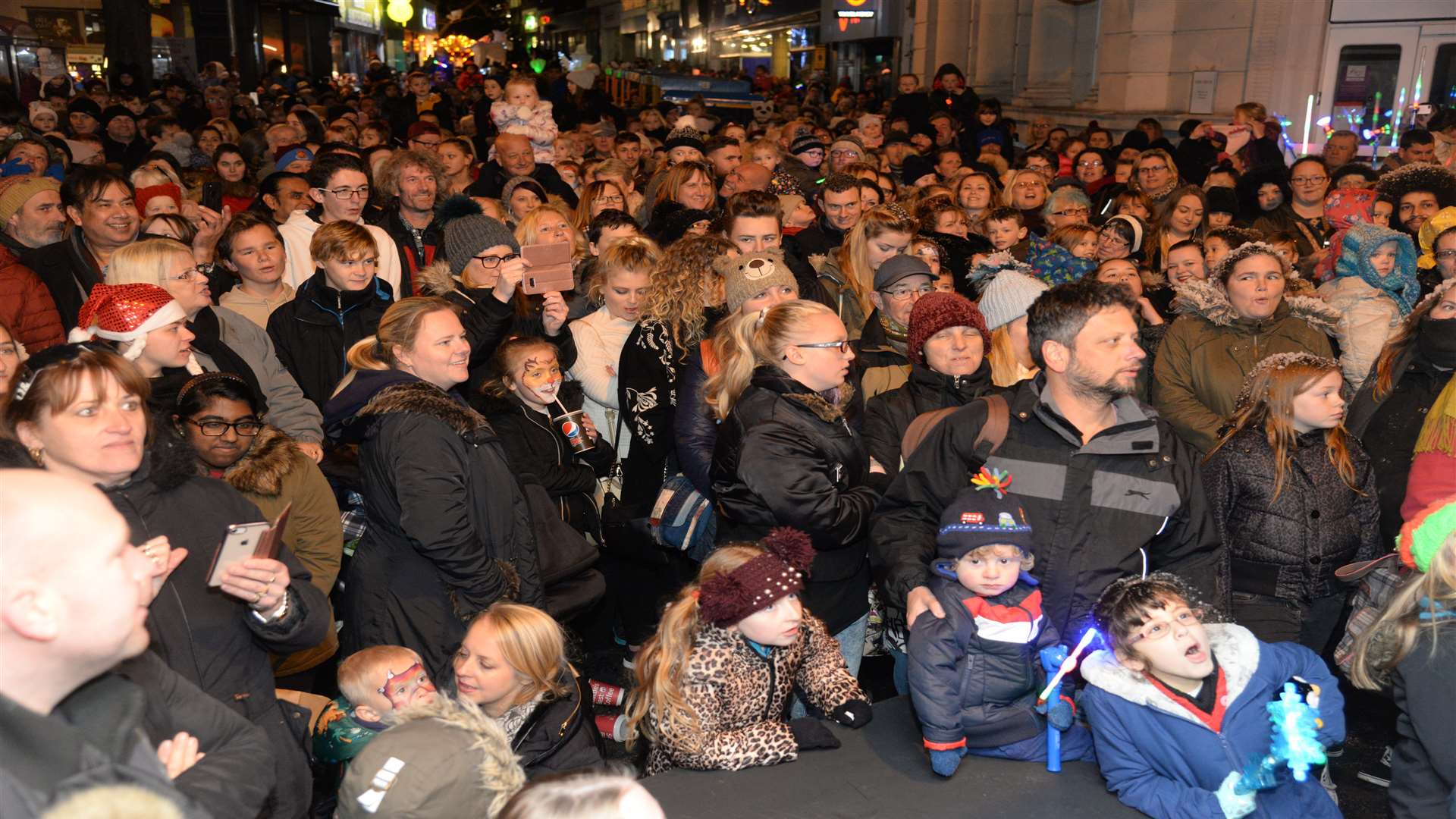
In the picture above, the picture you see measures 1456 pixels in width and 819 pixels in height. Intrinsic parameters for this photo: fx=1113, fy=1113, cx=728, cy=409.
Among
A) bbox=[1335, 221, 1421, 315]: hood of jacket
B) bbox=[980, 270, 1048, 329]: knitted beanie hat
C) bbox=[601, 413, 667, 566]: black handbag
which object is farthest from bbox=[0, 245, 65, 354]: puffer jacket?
bbox=[1335, 221, 1421, 315]: hood of jacket

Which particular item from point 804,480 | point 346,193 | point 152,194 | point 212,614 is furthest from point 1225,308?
point 152,194

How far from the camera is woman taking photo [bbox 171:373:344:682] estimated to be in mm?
3990

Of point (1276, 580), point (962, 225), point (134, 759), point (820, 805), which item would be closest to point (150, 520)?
point (134, 759)

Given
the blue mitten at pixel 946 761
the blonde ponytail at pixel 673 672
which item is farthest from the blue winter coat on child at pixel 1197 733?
Answer: the blonde ponytail at pixel 673 672

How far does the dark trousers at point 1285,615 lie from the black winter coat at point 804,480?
144 centimetres

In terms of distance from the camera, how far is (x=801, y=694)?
147 inches

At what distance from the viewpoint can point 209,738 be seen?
227 cm

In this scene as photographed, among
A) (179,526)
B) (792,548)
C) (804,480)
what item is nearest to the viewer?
(179,526)

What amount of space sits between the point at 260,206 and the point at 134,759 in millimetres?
7371

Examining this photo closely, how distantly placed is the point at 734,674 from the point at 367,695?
1.24 m

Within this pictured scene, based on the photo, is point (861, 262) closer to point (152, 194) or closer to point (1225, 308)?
point (1225, 308)

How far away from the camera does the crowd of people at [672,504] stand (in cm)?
271

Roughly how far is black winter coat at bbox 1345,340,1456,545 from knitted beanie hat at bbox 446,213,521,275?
13.6ft

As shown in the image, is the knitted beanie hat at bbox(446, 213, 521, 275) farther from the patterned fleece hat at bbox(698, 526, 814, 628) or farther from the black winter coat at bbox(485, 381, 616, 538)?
the patterned fleece hat at bbox(698, 526, 814, 628)
